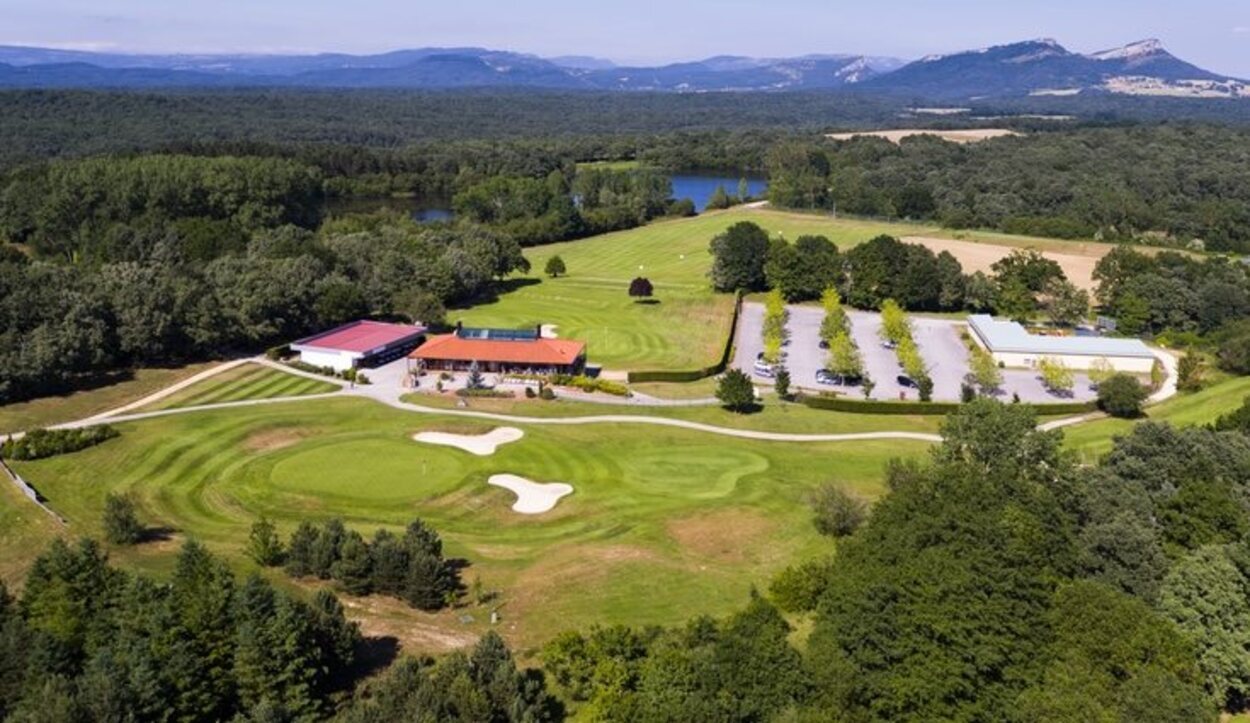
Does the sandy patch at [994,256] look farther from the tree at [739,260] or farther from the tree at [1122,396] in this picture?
the tree at [1122,396]

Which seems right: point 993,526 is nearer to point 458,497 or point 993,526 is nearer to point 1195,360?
point 458,497

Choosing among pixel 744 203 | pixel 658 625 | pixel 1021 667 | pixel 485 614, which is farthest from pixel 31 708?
pixel 744 203

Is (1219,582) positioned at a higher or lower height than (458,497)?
higher

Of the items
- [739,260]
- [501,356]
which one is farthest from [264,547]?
[739,260]

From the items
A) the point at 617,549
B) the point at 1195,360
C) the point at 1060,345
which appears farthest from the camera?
the point at 1060,345

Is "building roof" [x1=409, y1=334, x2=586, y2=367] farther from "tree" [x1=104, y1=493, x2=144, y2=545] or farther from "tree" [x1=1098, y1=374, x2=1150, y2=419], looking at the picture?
"tree" [x1=1098, y1=374, x2=1150, y2=419]

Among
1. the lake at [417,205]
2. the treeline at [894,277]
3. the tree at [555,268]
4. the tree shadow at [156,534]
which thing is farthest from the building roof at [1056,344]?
the lake at [417,205]

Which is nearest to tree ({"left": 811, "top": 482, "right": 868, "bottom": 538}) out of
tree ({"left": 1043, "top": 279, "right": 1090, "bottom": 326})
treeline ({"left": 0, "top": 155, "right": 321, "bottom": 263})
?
tree ({"left": 1043, "top": 279, "right": 1090, "bottom": 326})
